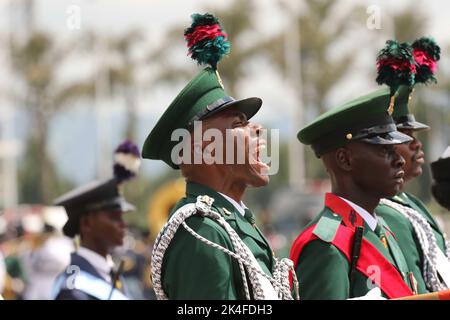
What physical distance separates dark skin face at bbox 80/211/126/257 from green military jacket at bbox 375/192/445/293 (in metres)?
1.97

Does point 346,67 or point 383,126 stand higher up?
point 346,67

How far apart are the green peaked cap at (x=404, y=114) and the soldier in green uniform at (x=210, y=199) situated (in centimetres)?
166

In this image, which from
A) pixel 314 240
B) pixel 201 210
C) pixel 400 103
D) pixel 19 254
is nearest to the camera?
pixel 201 210

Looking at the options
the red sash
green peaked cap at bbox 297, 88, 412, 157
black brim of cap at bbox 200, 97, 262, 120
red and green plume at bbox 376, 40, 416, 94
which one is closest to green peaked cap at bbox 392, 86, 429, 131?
red and green plume at bbox 376, 40, 416, 94

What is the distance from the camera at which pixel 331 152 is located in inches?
216

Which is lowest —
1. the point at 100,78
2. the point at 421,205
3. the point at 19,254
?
the point at 19,254

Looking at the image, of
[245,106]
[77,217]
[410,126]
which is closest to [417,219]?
[410,126]

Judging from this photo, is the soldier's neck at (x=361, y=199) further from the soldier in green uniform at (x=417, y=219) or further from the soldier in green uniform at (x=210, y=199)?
the soldier in green uniform at (x=210, y=199)

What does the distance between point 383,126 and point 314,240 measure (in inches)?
27.1

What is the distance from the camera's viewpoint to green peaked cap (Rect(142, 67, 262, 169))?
186 inches

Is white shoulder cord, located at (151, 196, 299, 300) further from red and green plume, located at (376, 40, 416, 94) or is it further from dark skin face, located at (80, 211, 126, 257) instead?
dark skin face, located at (80, 211, 126, 257)
